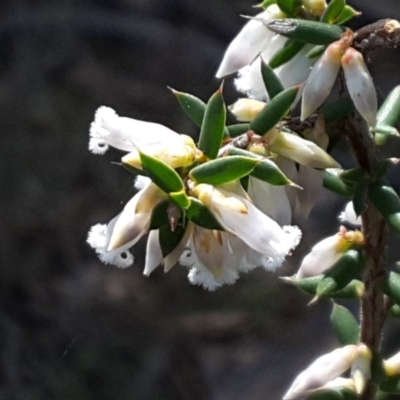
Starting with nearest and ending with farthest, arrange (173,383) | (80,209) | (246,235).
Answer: (246,235) → (173,383) → (80,209)

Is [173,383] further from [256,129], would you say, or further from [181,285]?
[256,129]

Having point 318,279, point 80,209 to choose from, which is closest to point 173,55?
point 80,209

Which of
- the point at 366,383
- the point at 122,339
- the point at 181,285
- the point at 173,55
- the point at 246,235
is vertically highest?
the point at 246,235

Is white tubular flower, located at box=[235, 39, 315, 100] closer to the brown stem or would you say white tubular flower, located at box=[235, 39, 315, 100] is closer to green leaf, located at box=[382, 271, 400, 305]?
the brown stem

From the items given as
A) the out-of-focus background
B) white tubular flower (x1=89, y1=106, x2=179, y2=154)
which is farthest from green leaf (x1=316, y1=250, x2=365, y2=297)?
the out-of-focus background

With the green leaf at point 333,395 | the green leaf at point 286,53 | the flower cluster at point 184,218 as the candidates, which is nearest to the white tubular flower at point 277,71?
the green leaf at point 286,53

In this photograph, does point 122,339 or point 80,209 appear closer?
point 122,339
